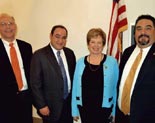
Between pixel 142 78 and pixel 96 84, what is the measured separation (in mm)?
504

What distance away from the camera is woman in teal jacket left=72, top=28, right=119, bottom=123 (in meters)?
2.88

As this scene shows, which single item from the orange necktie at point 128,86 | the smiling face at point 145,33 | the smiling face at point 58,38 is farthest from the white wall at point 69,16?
the orange necktie at point 128,86

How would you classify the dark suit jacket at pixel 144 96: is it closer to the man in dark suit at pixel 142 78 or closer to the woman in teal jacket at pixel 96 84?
the man in dark suit at pixel 142 78

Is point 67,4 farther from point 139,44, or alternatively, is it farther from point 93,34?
point 139,44

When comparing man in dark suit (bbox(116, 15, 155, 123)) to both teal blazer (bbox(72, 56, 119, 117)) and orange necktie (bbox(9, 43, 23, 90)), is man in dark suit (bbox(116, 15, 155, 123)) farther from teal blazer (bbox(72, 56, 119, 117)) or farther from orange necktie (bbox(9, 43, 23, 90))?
orange necktie (bbox(9, 43, 23, 90))

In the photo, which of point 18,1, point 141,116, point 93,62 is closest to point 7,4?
point 18,1

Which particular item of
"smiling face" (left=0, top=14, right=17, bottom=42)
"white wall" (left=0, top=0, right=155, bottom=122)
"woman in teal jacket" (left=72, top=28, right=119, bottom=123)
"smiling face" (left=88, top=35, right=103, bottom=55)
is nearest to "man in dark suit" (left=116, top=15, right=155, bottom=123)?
"woman in teal jacket" (left=72, top=28, right=119, bottom=123)

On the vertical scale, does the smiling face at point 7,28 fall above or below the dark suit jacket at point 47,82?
above

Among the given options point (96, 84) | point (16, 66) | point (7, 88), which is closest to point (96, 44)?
point (96, 84)

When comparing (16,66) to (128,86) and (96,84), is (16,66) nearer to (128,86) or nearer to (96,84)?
(96,84)

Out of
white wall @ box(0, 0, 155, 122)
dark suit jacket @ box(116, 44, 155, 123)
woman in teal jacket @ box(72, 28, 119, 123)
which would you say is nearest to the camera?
dark suit jacket @ box(116, 44, 155, 123)

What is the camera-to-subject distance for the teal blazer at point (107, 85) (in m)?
2.88

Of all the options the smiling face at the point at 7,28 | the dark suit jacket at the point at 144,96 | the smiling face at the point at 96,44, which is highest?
the smiling face at the point at 7,28

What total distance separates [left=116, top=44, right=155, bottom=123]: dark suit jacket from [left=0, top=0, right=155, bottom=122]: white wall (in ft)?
4.41
